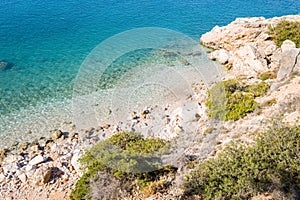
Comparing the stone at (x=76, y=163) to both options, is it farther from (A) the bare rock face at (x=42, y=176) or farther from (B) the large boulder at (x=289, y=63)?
(B) the large boulder at (x=289, y=63)

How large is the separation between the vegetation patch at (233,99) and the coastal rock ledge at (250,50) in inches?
83.0

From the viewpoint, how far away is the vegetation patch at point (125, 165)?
799 cm

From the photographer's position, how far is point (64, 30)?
26688mm

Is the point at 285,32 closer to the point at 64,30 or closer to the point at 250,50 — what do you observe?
the point at 250,50

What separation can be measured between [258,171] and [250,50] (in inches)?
504

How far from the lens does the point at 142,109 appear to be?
44.5ft

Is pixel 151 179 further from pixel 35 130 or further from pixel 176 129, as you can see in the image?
pixel 35 130

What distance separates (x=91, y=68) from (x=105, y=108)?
17.6ft

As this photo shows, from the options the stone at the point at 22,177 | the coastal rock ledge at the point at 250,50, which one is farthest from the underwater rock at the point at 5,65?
the coastal rock ledge at the point at 250,50

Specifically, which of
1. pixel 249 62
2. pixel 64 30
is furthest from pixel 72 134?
pixel 64 30

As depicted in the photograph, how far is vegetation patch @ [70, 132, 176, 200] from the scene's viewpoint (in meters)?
7.99

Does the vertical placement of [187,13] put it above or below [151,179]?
above

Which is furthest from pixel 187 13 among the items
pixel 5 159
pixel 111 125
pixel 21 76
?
pixel 5 159

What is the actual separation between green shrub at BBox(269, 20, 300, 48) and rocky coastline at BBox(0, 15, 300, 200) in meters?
0.95
